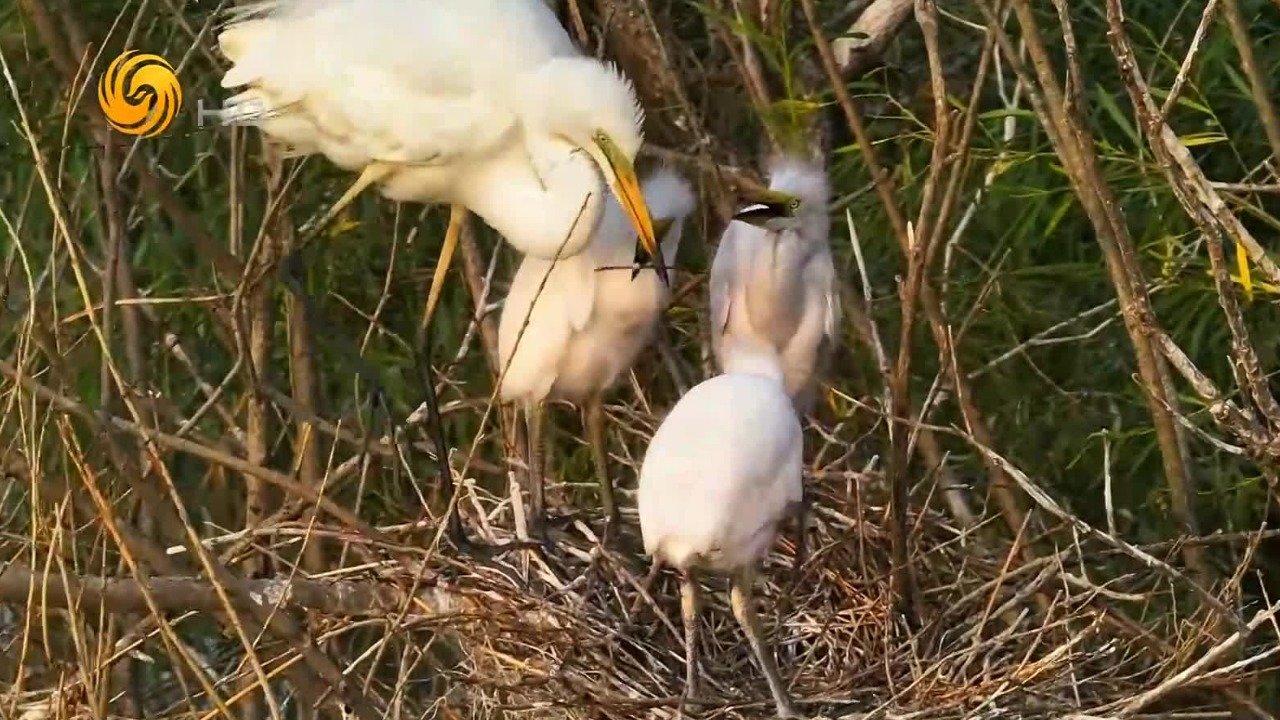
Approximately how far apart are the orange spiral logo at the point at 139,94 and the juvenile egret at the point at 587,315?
383 millimetres

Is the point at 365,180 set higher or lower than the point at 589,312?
higher

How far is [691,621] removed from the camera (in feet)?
5.23

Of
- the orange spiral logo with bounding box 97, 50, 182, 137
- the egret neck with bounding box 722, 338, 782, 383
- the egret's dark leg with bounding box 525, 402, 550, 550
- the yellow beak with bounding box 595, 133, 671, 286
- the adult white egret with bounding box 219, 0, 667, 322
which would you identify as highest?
the orange spiral logo with bounding box 97, 50, 182, 137

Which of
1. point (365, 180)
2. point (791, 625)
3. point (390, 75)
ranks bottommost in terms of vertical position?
point (791, 625)

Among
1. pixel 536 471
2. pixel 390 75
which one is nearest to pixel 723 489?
pixel 536 471

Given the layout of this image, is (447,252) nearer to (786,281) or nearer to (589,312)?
(589,312)

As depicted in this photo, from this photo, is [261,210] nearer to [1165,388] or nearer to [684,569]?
[684,569]

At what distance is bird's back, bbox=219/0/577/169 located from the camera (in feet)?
5.46

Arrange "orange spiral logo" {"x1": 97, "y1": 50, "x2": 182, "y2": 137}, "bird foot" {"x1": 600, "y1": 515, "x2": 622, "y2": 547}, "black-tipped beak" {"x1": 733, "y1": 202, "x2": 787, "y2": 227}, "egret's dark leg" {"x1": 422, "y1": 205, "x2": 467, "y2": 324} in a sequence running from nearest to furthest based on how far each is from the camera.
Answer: "orange spiral logo" {"x1": 97, "y1": 50, "x2": 182, "y2": 137} → "black-tipped beak" {"x1": 733, "y1": 202, "x2": 787, "y2": 227} → "bird foot" {"x1": 600, "y1": 515, "x2": 622, "y2": 547} → "egret's dark leg" {"x1": 422, "y1": 205, "x2": 467, "y2": 324}

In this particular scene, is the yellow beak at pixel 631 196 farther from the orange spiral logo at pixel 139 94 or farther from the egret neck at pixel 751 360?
the orange spiral logo at pixel 139 94

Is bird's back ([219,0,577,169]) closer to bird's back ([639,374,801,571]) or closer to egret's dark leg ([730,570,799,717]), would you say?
bird's back ([639,374,801,571])

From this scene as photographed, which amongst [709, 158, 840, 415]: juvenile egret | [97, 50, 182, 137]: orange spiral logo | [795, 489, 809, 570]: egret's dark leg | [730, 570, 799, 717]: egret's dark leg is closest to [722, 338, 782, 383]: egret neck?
[709, 158, 840, 415]: juvenile egret

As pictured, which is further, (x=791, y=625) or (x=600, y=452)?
(x=600, y=452)

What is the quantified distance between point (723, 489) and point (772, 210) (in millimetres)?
346
